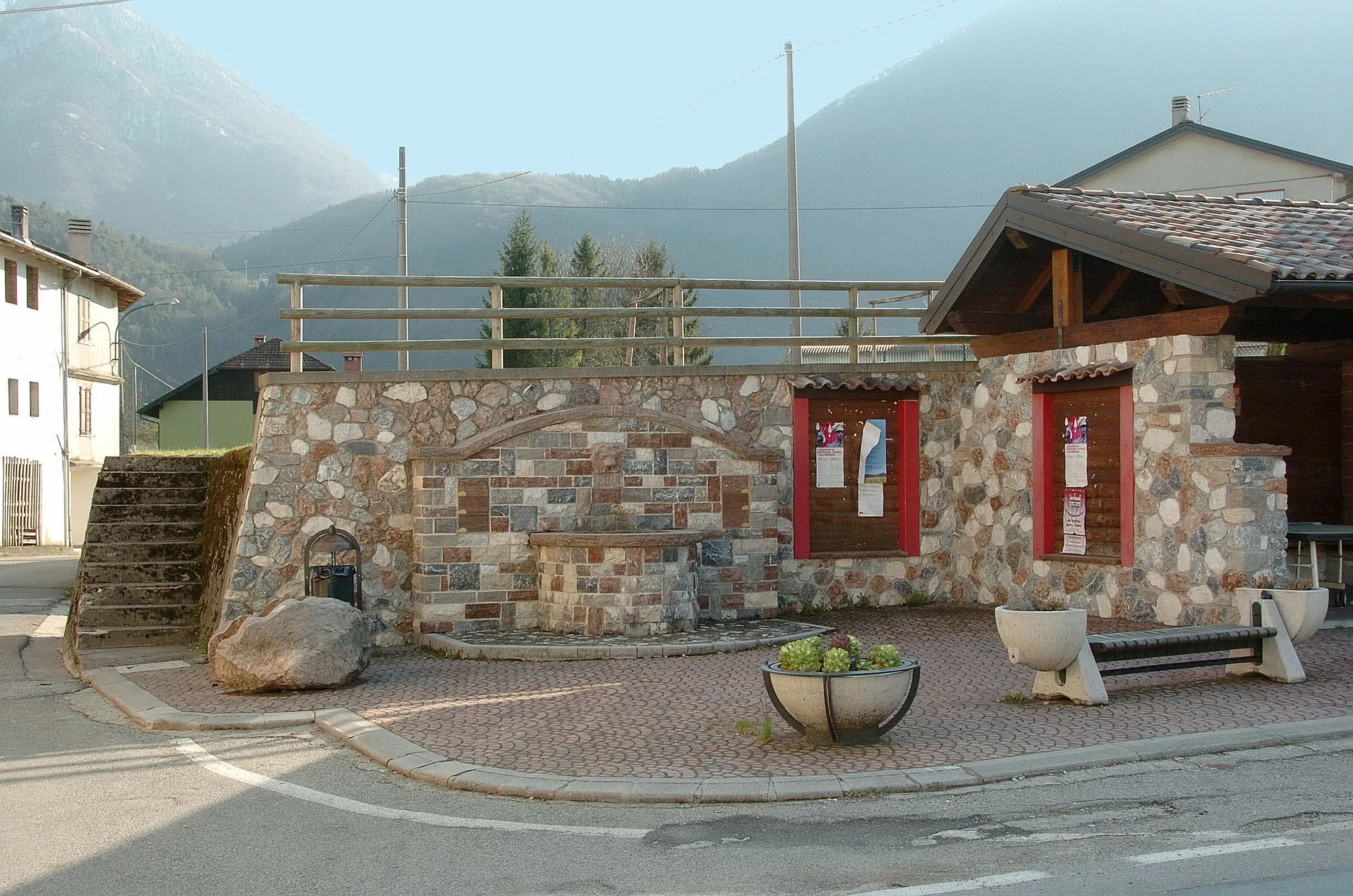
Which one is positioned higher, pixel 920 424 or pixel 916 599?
pixel 920 424

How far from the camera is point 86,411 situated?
43.8 m

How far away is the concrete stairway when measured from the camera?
1381 cm

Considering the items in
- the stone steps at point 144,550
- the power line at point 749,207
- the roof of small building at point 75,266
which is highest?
the power line at point 749,207

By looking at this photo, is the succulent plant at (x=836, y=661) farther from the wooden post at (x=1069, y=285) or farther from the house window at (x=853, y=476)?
the house window at (x=853, y=476)

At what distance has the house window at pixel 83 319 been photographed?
42.8 m

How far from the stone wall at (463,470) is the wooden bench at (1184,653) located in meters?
4.57

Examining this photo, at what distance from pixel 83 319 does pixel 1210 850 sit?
1741 inches

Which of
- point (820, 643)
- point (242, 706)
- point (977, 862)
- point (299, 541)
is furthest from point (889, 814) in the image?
point (299, 541)

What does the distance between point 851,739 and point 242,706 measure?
4.79 metres

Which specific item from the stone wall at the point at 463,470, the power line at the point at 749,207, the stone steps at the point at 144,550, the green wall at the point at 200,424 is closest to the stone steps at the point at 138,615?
the stone steps at the point at 144,550

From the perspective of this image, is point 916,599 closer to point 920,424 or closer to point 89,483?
point 920,424

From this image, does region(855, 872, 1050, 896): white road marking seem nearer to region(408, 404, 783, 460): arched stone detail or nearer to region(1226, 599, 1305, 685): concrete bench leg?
region(1226, 599, 1305, 685): concrete bench leg

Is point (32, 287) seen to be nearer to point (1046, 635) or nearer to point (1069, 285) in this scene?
point (1069, 285)

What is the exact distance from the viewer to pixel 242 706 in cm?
975
